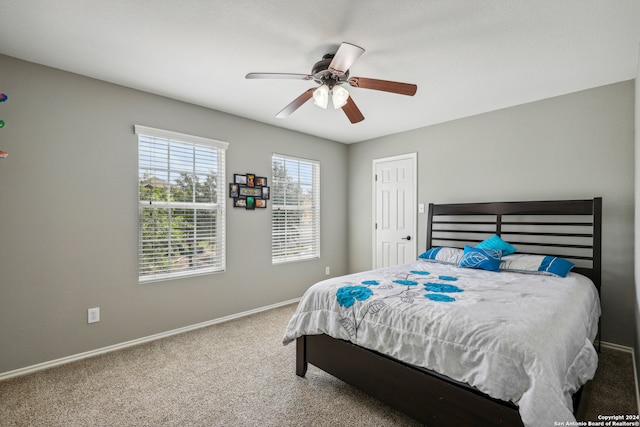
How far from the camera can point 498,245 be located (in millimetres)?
3264

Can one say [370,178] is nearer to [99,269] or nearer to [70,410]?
[99,269]

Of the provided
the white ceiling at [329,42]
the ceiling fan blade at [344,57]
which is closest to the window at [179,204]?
the white ceiling at [329,42]

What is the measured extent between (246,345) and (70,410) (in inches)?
52.8

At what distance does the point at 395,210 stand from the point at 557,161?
200 centimetres

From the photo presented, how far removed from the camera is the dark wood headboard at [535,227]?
290 centimetres

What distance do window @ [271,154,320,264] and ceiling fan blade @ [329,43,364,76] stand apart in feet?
7.40

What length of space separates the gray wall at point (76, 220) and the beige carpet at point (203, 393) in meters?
0.33

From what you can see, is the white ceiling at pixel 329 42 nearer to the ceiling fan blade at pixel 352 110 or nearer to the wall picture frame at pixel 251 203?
the ceiling fan blade at pixel 352 110

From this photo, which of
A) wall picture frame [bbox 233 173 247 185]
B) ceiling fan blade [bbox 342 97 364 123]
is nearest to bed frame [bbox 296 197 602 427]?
ceiling fan blade [bbox 342 97 364 123]

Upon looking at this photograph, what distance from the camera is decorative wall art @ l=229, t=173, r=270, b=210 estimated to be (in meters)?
3.77

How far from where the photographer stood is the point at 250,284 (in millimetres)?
3941

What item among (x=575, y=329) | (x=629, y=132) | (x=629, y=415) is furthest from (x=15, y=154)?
(x=629, y=132)

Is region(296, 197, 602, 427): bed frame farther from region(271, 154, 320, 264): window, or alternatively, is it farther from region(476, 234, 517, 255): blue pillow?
region(271, 154, 320, 264): window

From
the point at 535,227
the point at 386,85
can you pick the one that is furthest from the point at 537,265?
the point at 386,85
